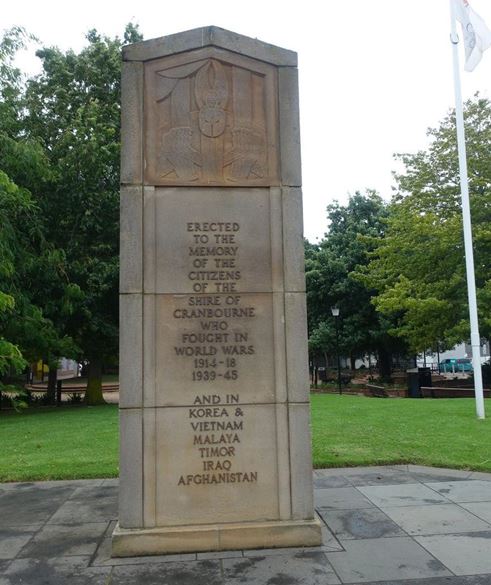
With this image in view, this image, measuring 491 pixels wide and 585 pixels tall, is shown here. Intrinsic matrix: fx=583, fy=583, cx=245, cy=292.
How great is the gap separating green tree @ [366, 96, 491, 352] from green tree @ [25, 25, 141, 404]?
12.7 meters

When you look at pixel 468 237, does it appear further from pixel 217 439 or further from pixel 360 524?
pixel 217 439

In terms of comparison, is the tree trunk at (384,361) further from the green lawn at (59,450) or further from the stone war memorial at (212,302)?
the stone war memorial at (212,302)

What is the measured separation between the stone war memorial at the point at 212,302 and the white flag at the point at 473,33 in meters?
10.9

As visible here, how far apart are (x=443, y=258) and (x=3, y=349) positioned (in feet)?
70.3

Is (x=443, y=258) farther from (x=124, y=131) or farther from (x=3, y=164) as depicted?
(x=124, y=131)

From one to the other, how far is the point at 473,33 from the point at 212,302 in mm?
12842

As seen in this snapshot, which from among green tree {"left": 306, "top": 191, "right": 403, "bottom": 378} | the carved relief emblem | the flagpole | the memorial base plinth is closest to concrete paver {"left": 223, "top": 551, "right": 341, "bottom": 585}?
the memorial base plinth

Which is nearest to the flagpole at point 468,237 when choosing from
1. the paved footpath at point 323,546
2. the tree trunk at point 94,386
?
the paved footpath at point 323,546

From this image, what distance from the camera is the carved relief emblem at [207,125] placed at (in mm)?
5973

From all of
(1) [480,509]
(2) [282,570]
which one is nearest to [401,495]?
(1) [480,509]

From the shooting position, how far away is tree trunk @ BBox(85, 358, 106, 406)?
24.9m

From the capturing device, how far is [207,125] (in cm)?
604

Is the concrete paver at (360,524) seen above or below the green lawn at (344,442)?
below

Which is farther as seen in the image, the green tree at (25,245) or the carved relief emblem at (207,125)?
the green tree at (25,245)
